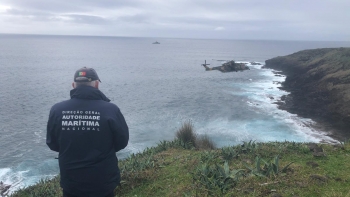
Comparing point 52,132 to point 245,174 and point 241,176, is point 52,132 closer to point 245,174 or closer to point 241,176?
point 241,176

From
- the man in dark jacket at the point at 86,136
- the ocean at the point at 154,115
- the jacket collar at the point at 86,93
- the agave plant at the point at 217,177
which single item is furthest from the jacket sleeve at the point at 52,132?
the ocean at the point at 154,115

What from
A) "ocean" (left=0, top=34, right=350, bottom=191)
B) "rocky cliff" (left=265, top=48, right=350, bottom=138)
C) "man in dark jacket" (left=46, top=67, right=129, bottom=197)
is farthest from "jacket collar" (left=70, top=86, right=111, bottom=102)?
"rocky cliff" (left=265, top=48, right=350, bottom=138)

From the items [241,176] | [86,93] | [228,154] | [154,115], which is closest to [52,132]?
[86,93]

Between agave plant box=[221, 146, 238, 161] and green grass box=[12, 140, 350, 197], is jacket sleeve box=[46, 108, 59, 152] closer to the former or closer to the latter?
green grass box=[12, 140, 350, 197]

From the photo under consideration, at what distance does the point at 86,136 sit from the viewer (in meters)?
4.03

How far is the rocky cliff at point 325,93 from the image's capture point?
89.1 feet

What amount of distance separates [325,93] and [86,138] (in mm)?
34317

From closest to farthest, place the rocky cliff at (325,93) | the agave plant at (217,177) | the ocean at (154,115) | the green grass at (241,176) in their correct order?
1. the green grass at (241,176)
2. the agave plant at (217,177)
3. the ocean at (154,115)
4. the rocky cliff at (325,93)

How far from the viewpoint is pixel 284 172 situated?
5.69m

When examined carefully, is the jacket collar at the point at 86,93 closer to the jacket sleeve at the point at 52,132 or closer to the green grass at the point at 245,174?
the jacket sleeve at the point at 52,132

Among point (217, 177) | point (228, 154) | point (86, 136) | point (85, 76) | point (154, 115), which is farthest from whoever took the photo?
point (154, 115)

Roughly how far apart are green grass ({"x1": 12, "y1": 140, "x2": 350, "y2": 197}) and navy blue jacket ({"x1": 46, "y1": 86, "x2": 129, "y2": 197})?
151cm

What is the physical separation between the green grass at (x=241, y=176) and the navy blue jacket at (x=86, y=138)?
1513 millimetres

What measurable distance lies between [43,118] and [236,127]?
639 inches
